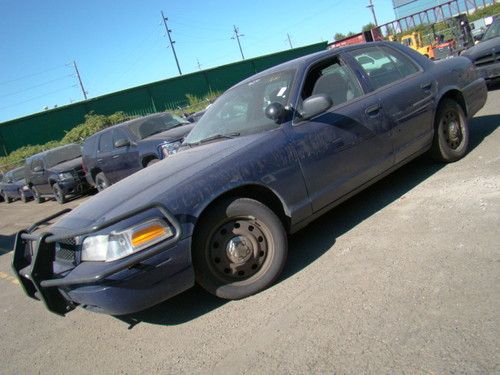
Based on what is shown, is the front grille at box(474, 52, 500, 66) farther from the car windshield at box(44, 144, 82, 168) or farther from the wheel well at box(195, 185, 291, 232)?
the car windshield at box(44, 144, 82, 168)

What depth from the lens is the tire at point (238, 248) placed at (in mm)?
3396

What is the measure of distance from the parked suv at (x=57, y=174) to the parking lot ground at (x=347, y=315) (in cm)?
835

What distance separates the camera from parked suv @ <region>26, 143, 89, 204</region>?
42.3 feet

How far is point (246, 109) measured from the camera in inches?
176

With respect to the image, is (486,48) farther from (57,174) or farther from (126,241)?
(57,174)

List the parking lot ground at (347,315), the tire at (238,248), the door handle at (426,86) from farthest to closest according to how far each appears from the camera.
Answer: the door handle at (426,86) < the tire at (238,248) < the parking lot ground at (347,315)

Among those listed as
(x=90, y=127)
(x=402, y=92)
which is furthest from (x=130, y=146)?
(x=90, y=127)

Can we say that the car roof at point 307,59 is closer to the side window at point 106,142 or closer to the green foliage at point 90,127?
the side window at point 106,142

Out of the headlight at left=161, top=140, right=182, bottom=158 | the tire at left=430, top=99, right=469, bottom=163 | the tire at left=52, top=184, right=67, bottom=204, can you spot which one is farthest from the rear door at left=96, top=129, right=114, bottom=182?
the tire at left=430, top=99, right=469, bottom=163

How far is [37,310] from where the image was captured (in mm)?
4863

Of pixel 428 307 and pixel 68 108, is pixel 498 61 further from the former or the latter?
pixel 68 108

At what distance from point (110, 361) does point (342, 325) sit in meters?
1.65

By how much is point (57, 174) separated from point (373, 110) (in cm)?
1075

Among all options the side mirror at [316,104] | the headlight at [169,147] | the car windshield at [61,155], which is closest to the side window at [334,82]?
the side mirror at [316,104]
